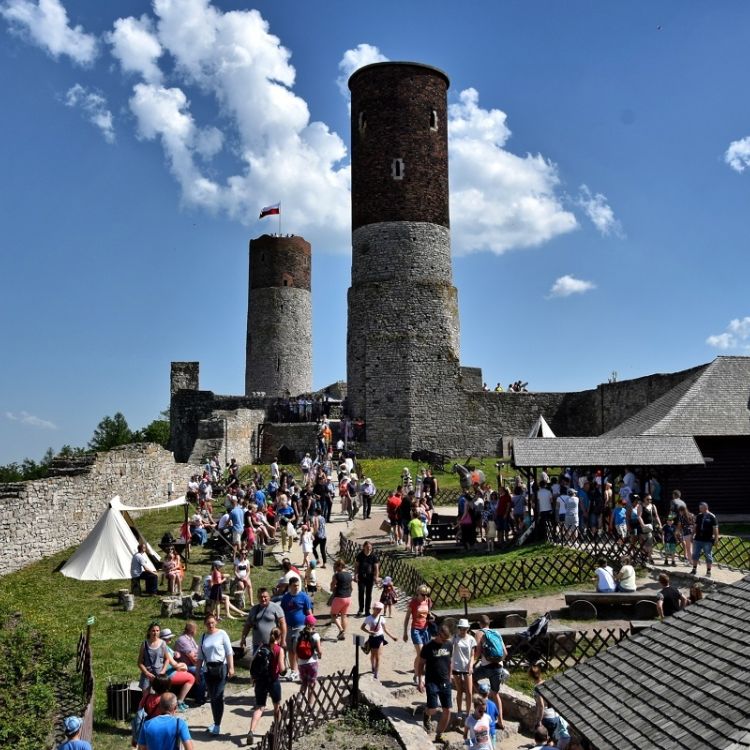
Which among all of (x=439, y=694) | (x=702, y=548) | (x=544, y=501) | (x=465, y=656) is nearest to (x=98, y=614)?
(x=439, y=694)

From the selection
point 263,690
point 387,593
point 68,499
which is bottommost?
point 263,690

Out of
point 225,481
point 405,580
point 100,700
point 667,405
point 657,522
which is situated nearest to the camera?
point 100,700

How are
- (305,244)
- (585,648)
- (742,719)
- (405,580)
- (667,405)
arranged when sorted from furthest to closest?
1. (305,244)
2. (667,405)
3. (405,580)
4. (585,648)
5. (742,719)

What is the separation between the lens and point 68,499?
19969 mm

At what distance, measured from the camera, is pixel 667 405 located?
2419 centimetres

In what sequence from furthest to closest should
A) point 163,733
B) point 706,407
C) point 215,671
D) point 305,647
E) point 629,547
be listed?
1. point 706,407
2. point 629,547
3. point 305,647
4. point 215,671
5. point 163,733

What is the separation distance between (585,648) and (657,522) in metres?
6.84

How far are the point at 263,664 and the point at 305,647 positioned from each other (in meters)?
0.83

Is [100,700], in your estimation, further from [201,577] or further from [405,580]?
[405,580]

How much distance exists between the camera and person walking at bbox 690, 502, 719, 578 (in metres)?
14.5

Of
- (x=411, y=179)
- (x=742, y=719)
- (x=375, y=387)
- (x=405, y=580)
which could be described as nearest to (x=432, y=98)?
(x=411, y=179)

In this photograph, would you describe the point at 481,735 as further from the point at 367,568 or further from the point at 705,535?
the point at 705,535

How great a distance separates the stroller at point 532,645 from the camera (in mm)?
11312

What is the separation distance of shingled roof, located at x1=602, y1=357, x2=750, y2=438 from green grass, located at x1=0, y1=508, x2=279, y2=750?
12056mm
